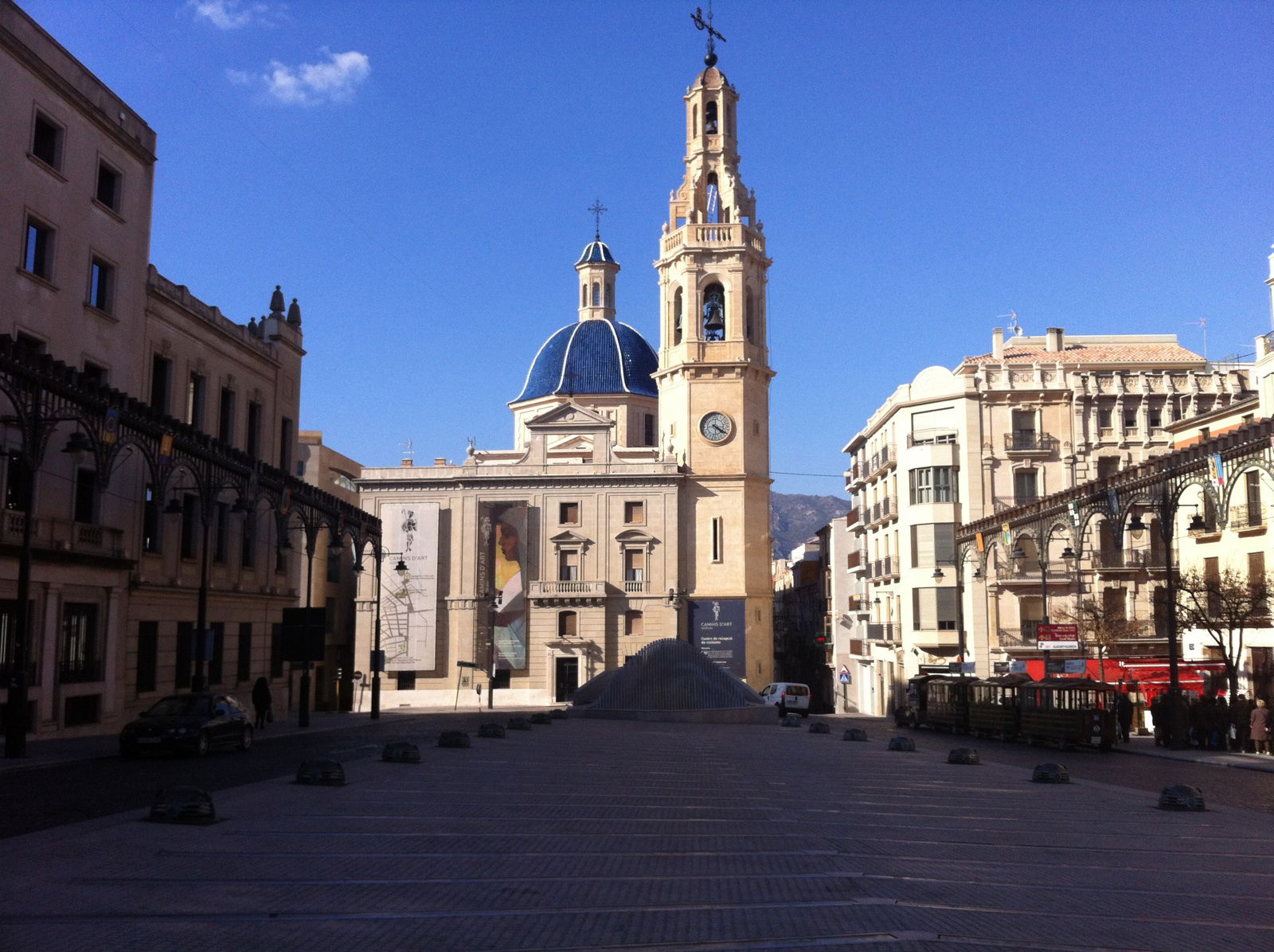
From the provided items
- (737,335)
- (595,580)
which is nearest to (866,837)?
(595,580)

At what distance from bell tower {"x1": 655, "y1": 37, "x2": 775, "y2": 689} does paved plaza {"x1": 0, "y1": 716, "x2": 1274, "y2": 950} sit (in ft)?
150

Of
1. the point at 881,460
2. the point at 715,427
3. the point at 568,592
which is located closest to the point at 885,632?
the point at 881,460

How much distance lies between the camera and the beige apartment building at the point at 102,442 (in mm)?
23719

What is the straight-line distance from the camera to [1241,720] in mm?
27172

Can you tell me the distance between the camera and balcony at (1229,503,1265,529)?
3556 centimetres

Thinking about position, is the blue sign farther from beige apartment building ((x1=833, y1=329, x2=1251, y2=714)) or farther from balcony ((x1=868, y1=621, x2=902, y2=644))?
beige apartment building ((x1=833, y1=329, x2=1251, y2=714))

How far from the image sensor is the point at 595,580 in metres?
61.1

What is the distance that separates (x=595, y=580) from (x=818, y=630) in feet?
93.5

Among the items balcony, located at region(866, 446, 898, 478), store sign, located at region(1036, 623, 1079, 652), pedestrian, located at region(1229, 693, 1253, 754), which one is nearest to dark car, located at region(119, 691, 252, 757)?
pedestrian, located at region(1229, 693, 1253, 754)

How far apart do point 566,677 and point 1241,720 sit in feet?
127

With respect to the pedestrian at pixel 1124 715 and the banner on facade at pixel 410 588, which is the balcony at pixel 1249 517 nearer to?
the pedestrian at pixel 1124 715

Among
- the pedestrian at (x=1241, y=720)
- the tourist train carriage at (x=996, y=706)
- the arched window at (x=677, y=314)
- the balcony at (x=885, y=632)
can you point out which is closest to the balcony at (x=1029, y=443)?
the balcony at (x=885, y=632)

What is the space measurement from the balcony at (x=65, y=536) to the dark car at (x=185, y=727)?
5081 mm

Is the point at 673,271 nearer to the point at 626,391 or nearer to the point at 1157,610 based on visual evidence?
the point at 626,391
